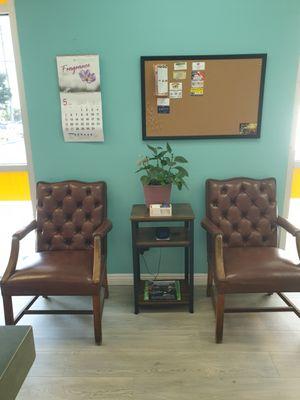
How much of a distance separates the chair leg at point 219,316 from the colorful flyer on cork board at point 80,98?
A: 141 cm

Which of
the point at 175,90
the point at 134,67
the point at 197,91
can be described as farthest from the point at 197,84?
the point at 134,67

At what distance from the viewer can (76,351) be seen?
196cm

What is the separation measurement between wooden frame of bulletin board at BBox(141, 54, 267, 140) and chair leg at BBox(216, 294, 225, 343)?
45.8 inches

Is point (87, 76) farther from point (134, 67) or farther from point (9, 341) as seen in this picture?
point (9, 341)

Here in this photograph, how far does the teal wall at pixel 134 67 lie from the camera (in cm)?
218

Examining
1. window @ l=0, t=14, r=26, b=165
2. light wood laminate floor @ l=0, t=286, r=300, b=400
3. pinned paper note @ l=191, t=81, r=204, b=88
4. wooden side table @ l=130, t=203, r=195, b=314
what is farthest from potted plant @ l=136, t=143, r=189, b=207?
window @ l=0, t=14, r=26, b=165

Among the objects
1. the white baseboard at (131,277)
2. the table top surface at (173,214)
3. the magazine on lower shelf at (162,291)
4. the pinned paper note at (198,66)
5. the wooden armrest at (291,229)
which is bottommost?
the white baseboard at (131,277)

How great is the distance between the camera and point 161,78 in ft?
7.32

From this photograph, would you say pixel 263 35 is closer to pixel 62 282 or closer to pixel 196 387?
pixel 62 282

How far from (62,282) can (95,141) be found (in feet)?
3.54

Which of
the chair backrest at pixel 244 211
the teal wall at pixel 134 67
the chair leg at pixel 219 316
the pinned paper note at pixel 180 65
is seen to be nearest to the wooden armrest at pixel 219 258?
the chair leg at pixel 219 316

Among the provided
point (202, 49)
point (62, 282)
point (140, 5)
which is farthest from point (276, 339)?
point (140, 5)

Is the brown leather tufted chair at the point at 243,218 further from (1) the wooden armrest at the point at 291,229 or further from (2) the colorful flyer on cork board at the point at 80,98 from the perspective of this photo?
(2) the colorful flyer on cork board at the point at 80,98

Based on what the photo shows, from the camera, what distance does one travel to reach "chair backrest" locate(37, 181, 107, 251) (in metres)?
2.33
